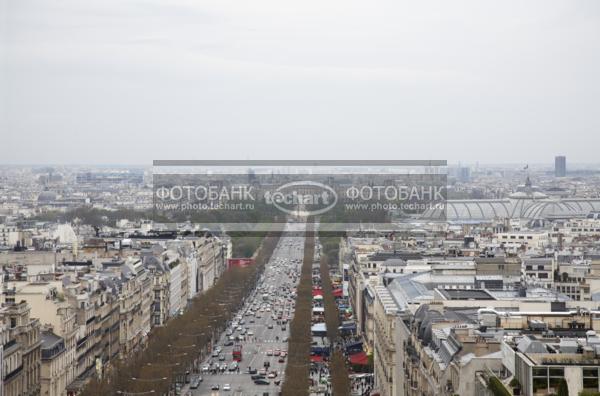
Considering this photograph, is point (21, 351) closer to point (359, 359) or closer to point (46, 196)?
point (359, 359)

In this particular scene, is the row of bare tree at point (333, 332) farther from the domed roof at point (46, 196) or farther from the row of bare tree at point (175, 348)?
the domed roof at point (46, 196)

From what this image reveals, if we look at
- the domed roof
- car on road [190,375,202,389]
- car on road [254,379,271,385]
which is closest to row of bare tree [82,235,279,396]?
car on road [190,375,202,389]

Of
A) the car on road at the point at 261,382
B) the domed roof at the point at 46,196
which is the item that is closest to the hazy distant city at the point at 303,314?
the car on road at the point at 261,382

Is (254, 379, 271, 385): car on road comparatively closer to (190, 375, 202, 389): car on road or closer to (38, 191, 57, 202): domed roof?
(190, 375, 202, 389): car on road

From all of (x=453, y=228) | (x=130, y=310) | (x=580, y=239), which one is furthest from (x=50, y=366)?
(x=453, y=228)

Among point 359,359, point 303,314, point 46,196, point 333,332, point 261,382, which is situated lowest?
point 261,382

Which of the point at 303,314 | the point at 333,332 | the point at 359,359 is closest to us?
the point at 359,359

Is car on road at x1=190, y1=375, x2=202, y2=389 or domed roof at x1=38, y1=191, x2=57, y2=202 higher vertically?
domed roof at x1=38, y1=191, x2=57, y2=202

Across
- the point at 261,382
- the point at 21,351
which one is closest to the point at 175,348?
the point at 261,382
